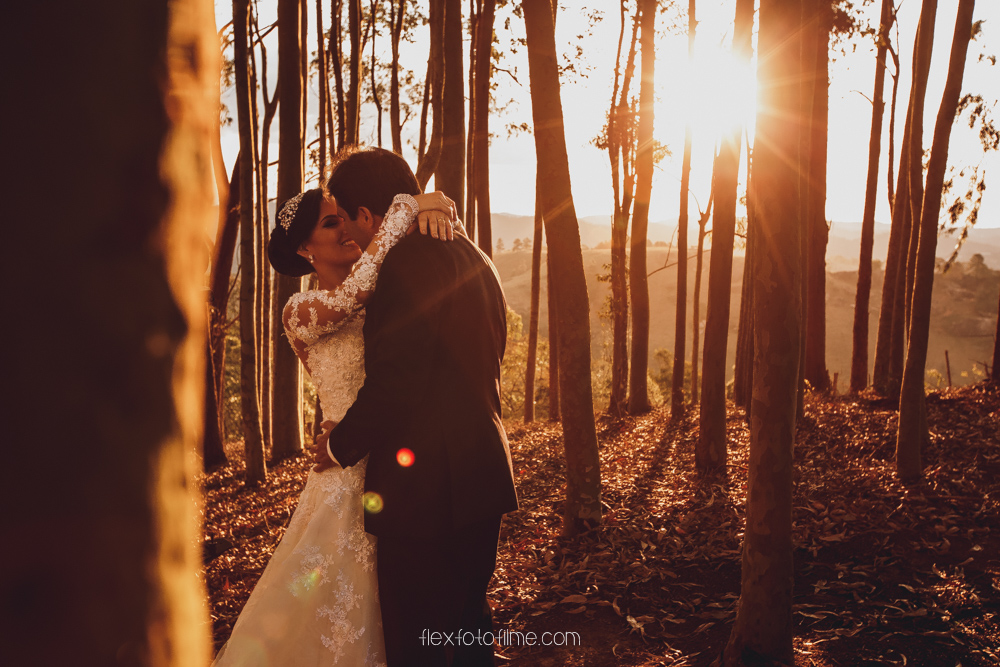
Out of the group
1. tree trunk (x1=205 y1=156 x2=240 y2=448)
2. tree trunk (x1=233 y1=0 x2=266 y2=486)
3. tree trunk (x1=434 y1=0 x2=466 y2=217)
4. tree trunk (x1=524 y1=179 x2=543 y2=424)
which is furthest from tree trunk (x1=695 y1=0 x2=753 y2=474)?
tree trunk (x1=524 y1=179 x2=543 y2=424)

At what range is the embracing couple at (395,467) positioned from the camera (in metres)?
1.99

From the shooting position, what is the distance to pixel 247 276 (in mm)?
8336

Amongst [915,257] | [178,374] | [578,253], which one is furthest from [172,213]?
[915,257]

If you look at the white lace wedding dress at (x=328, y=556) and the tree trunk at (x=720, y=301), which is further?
the tree trunk at (x=720, y=301)

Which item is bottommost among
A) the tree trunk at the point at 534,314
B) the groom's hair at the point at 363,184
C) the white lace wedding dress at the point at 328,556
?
the tree trunk at the point at 534,314

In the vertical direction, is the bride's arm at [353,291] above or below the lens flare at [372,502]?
above

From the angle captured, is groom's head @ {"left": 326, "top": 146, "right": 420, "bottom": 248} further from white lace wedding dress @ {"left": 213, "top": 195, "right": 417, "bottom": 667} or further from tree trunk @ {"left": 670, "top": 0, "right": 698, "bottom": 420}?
tree trunk @ {"left": 670, "top": 0, "right": 698, "bottom": 420}

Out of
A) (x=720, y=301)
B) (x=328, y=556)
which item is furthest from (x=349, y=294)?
(x=720, y=301)

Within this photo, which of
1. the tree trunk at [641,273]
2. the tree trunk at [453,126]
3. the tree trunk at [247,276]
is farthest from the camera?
the tree trunk at [641,273]

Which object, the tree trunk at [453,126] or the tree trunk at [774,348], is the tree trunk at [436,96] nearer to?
the tree trunk at [453,126]

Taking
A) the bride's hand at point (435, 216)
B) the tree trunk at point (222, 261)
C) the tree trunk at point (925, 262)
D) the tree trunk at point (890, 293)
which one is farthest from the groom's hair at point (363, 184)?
the tree trunk at point (890, 293)

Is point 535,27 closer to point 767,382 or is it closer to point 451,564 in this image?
point 767,382

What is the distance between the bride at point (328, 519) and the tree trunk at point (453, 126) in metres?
4.91

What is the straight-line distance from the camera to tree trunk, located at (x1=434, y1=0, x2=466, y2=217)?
715 centimetres
